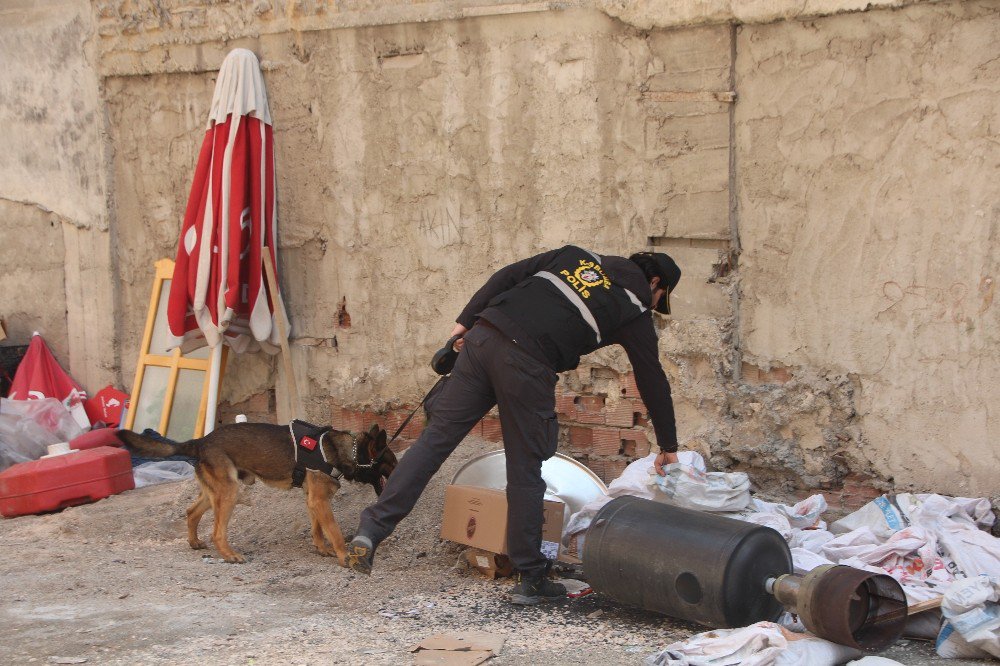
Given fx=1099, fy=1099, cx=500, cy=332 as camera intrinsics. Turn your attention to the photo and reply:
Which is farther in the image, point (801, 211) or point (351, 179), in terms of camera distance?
point (351, 179)

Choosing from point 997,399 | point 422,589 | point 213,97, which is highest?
point 213,97

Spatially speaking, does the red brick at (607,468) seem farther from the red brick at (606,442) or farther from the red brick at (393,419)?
the red brick at (393,419)

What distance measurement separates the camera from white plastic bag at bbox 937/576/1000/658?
148 inches

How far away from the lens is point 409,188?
6434 millimetres

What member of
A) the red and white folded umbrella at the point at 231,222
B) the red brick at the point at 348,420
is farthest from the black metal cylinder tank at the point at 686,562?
the red and white folded umbrella at the point at 231,222

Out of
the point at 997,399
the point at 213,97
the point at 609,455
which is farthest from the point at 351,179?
the point at 997,399

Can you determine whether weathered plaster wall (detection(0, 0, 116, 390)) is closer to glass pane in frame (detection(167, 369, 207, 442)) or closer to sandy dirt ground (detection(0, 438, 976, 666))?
glass pane in frame (detection(167, 369, 207, 442))

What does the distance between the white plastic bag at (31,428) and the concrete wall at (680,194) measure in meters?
1.24

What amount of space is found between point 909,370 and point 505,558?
2.05 m

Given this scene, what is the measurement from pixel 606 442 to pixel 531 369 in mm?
1633

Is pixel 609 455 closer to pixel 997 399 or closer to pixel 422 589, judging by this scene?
pixel 422 589

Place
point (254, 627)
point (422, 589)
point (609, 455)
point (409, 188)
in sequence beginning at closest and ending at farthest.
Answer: point (254, 627), point (422, 589), point (609, 455), point (409, 188)

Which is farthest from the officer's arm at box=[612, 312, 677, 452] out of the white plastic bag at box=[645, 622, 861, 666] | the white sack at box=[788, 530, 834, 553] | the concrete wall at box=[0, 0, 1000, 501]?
the white plastic bag at box=[645, 622, 861, 666]

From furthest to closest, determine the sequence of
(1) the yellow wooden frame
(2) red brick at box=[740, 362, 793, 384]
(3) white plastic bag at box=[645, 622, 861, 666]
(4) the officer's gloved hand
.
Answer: (1) the yellow wooden frame, (2) red brick at box=[740, 362, 793, 384], (4) the officer's gloved hand, (3) white plastic bag at box=[645, 622, 861, 666]
